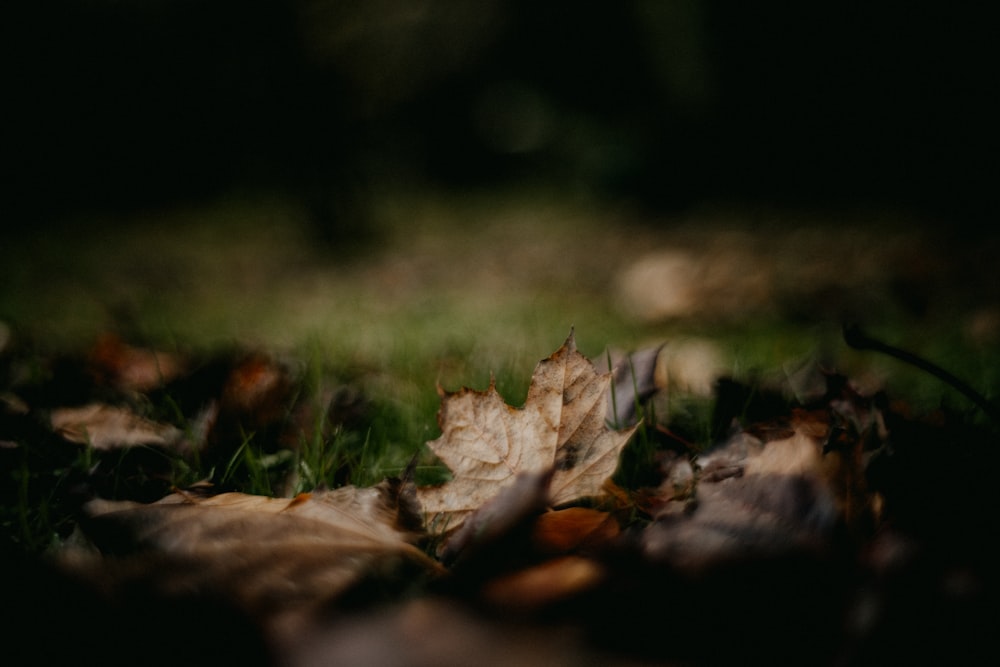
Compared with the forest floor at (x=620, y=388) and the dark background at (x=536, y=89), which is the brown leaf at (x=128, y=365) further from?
the dark background at (x=536, y=89)

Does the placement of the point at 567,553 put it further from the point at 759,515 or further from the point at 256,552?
the point at 256,552

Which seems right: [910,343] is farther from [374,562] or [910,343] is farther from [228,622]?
[228,622]

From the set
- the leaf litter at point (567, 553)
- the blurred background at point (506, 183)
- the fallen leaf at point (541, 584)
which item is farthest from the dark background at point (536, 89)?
the fallen leaf at point (541, 584)

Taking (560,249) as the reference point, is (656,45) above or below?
above

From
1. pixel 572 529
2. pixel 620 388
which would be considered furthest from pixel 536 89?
pixel 572 529

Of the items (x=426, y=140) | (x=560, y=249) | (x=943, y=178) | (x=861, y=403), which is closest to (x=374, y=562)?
(x=861, y=403)

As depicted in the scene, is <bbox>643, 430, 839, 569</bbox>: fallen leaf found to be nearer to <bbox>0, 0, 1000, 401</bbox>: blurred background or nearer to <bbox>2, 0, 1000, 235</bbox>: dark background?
<bbox>0, 0, 1000, 401</bbox>: blurred background
